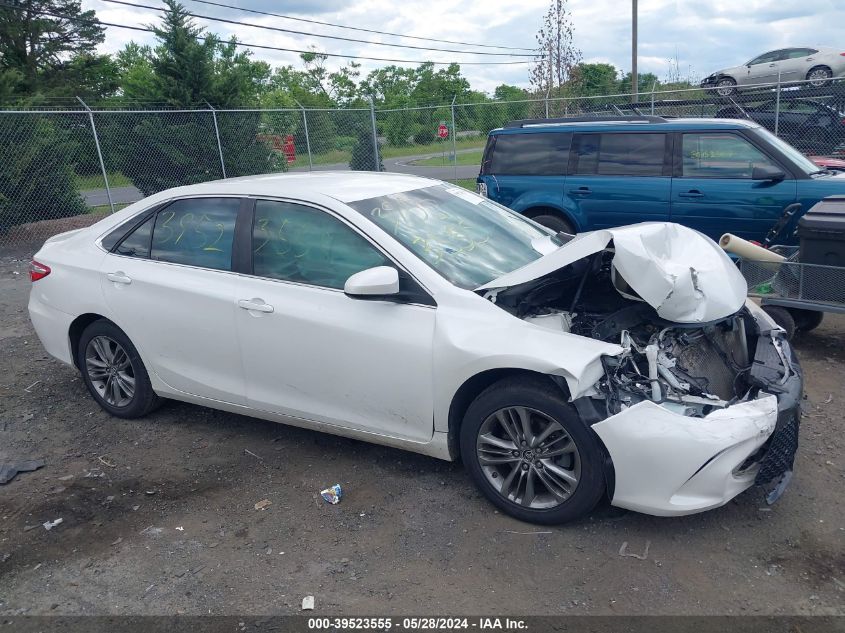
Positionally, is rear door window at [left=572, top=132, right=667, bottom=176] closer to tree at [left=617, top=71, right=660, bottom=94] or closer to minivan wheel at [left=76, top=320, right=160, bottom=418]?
minivan wheel at [left=76, top=320, right=160, bottom=418]

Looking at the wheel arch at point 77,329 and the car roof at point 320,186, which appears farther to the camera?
the wheel arch at point 77,329

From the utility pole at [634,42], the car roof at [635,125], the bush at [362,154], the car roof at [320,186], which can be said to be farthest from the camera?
the utility pole at [634,42]

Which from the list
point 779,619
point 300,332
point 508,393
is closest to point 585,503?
point 508,393

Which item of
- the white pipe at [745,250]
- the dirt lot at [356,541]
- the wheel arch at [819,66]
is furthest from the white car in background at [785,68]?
the dirt lot at [356,541]

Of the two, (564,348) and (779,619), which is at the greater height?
(564,348)

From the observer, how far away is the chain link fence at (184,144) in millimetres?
12703

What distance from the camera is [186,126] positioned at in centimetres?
1445

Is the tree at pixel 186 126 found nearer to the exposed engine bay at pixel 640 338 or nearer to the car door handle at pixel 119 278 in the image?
the car door handle at pixel 119 278

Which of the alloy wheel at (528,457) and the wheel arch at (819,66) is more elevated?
the wheel arch at (819,66)

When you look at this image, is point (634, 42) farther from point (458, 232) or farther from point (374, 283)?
point (374, 283)

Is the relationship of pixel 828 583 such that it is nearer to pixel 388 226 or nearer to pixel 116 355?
pixel 388 226

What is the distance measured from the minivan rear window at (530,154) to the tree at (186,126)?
6.80 m

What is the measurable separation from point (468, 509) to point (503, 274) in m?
1.29

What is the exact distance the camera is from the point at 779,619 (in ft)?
8.95
